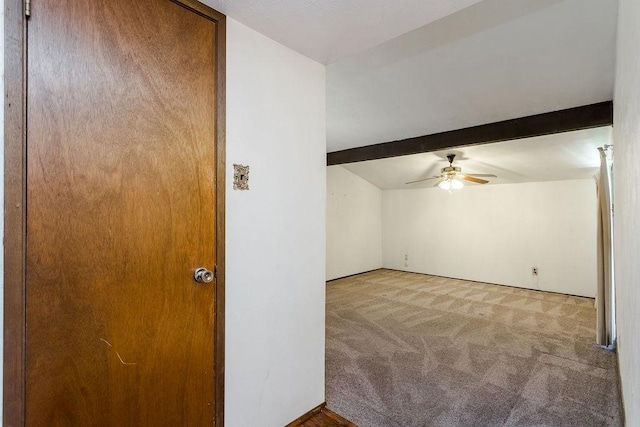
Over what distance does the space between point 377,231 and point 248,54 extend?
229 inches

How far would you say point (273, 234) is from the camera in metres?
1.54

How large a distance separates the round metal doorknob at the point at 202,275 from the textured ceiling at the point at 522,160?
3.70 metres

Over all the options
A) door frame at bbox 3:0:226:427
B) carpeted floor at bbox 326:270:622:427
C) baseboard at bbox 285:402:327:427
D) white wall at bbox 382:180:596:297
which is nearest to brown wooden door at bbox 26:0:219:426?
door frame at bbox 3:0:226:427

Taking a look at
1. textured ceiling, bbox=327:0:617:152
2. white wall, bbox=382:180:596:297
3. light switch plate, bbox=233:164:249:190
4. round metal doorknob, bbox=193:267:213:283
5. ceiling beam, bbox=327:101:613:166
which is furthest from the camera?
white wall, bbox=382:180:596:297

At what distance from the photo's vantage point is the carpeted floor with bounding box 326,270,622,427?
1.88 m

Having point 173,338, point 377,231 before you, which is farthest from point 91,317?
point 377,231

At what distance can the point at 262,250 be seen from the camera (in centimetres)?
150

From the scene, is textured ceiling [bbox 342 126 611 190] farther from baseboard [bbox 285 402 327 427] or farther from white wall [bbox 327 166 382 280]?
baseboard [bbox 285 402 327 427]

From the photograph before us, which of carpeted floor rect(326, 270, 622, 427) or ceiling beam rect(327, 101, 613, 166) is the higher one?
ceiling beam rect(327, 101, 613, 166)

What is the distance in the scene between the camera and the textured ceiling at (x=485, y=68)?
5.82 ft

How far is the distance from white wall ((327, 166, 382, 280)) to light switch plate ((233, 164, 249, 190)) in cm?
436

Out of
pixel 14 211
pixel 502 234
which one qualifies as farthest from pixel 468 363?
pixel 502 234

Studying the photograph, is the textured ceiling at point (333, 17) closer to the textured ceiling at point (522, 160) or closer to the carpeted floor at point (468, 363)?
the carpeted floor at point (468, 363)

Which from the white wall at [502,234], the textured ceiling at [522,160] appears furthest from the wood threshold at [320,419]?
the white wall at [502,234]
